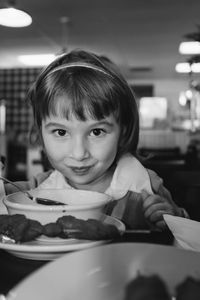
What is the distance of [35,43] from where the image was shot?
8.27m

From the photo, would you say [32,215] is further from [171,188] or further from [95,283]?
[171,188]

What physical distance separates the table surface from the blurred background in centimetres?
74

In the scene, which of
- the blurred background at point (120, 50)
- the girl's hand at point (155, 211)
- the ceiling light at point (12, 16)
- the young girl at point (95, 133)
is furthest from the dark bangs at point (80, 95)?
the ceiling light at point (12, 16)

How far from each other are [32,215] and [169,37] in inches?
302

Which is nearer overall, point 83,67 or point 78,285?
point 78,285

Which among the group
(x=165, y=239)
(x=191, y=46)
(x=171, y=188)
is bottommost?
(x=171, y=188)

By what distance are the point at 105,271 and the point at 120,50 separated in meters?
9.12

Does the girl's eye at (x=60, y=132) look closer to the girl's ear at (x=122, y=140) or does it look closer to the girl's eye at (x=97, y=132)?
the girl's eye at (x=97, y=132)

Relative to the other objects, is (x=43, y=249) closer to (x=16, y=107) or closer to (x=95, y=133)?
(x=95, y=133)

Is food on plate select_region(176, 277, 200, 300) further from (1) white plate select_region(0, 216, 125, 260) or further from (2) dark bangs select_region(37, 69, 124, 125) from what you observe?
(2) dark bangs select_region(37, 69, 124, 125)

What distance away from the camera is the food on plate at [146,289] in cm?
Answer: 32

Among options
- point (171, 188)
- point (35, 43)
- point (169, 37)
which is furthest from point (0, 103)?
point (171, 188)

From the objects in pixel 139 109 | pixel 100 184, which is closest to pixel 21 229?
pixel 100 184

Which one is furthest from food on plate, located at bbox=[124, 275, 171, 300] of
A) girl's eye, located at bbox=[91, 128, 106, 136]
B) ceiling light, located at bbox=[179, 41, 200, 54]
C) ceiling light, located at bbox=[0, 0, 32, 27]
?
ceiling light, located at bbox=[179, 41, 200, 54]
